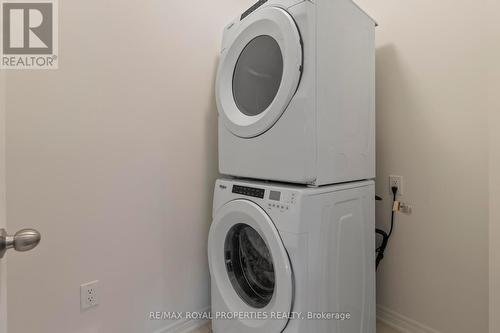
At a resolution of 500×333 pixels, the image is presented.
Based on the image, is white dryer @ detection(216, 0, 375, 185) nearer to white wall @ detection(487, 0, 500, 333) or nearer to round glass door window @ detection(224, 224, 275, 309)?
round glass door window @ detection(224, 224, 275, 309)

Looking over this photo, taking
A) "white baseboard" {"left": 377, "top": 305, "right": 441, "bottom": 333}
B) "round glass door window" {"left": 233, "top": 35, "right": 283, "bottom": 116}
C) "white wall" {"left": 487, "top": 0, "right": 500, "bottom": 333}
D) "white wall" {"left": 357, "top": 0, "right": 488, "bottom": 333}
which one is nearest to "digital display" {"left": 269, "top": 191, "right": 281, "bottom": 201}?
"round glass door window" {"left": 233, "top": 35, "right": 283, "bottom": 116}

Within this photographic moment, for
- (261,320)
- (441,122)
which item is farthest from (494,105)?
(261,320)

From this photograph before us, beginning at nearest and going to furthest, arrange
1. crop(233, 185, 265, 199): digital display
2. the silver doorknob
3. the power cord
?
the silver doorknob, crop(233, 185, 265, 199): digital display, the power cord

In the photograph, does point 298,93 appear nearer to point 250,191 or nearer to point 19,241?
point 250,191

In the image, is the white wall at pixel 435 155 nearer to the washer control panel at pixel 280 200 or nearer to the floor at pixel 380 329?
the floor at pixel 380 329

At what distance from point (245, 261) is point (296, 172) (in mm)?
642

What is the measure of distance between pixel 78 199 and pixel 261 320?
96 centimetres

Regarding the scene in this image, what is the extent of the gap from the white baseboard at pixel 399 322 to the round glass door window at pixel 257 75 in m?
1.40

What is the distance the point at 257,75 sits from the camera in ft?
4.17

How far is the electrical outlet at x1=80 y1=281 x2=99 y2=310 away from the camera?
1.15 meters

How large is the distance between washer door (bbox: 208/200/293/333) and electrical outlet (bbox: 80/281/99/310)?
54 centimetres

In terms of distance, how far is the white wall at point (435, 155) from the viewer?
1.20m

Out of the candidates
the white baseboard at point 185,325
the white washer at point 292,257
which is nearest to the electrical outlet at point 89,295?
the white baseboard at point 185,325

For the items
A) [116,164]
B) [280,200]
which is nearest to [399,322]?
[280,200]
